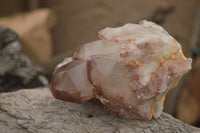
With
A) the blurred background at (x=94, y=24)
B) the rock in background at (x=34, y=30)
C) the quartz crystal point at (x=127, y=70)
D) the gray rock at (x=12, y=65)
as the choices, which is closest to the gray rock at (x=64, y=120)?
the quartz crystal point at (x=127, y=70)

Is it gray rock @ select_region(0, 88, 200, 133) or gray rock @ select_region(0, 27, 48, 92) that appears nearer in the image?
gray rock @ select_region(0, 88, 200, 133)

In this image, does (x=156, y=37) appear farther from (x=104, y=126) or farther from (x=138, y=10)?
(x=138, y=10)

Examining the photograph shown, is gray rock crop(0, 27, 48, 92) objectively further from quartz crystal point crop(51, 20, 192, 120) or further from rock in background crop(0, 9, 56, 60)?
rock in background crop(0, 9, 56, 60)

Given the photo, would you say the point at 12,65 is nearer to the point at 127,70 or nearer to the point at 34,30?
the point at 127,70

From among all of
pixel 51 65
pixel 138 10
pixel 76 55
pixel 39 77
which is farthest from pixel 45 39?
pixel 76 55

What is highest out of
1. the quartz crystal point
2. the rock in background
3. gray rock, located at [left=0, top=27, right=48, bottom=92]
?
the quartz crystal point

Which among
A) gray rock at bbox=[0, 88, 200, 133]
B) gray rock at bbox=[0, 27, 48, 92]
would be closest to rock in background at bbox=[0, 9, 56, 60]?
gray rock at bbox=[0, 27, 48, 92]

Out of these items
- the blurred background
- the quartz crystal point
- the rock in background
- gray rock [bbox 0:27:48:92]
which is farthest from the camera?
the rock in background
